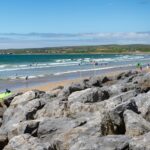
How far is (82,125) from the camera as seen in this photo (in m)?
12.7

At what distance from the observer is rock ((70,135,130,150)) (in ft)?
33.6

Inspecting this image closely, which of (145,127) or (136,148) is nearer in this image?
(136,148)

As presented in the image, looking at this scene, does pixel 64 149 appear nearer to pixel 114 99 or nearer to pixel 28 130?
pixel 28 130

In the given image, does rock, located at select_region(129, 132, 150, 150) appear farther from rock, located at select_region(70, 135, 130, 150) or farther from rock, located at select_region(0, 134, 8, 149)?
rock, located at select_region(0, 134, 8, 149)

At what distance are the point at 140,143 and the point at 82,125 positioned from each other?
317cm

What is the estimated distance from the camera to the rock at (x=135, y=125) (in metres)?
11.3

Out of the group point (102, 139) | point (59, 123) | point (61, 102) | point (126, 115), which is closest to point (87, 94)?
point (61, 102)

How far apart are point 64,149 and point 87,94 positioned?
589cm

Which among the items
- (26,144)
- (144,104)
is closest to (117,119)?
(144,104)

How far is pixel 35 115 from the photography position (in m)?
16.5

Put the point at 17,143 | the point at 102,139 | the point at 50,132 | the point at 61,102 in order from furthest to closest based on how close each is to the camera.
Answer: 1. the point at 61,102
2. the point at 50,132
3. the point at 17,143
4. the point at 102,139

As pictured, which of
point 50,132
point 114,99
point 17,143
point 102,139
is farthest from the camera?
point 114,99

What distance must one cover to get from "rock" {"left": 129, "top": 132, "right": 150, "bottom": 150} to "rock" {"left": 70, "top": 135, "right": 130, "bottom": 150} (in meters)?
0.34

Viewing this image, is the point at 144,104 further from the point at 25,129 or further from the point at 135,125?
the point at 25,129
